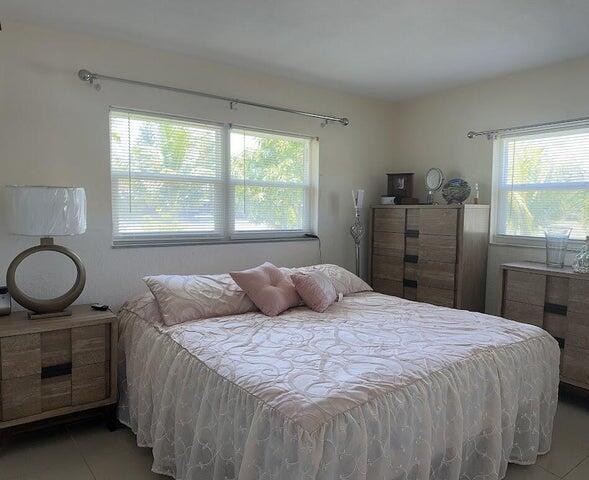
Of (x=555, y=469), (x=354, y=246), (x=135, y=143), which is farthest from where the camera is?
(x=354, y=246)

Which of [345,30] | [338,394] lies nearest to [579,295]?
[338,394]

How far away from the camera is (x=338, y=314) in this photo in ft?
8.86

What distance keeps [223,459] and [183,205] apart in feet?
6.46

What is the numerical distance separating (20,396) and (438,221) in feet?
10.1

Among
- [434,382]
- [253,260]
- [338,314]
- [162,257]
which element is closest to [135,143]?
[162,257]

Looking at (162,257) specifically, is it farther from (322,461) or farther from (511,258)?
(511,258)

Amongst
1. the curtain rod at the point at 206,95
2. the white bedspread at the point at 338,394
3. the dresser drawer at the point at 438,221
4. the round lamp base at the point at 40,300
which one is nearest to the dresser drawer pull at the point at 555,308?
the white bedspread at the point at 338,394

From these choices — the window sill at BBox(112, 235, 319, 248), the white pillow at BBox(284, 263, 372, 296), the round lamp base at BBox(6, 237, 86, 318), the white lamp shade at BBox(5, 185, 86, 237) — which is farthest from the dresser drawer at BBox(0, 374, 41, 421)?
the white pillow at BBox(284, 263, 372, 296)

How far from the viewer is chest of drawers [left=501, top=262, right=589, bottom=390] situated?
9.21 ft

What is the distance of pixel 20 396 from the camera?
7.25 feet

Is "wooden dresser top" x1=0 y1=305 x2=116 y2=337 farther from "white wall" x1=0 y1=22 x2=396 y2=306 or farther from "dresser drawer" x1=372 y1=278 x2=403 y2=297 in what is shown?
"dresser drawer" x1=372 y1=278 x2=403 y2=297

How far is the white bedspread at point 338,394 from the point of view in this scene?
1.45 metres

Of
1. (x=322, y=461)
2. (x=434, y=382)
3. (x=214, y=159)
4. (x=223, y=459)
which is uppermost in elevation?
(x=214, y=159)

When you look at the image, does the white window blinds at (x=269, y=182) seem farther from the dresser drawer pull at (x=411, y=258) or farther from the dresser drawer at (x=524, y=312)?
the dresser drawer at (x=524, y=312)
